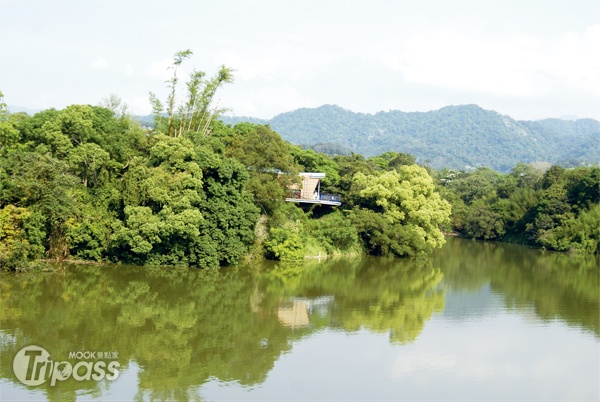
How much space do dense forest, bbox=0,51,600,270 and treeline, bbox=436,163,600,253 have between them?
10531 mm

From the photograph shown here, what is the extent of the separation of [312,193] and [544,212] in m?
17.2

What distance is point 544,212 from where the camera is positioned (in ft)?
126

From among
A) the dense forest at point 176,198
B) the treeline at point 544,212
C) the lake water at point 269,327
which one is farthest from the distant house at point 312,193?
the treeline at point 544,212

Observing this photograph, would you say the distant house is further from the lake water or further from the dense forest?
the lake water

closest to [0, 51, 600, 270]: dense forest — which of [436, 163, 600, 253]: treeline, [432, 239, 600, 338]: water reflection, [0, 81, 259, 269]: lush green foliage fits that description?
[0, 81, 259, 269]: lush green foliage

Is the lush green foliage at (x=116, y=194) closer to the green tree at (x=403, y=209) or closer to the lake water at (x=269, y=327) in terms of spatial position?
the lake water at (x=269, y=327)

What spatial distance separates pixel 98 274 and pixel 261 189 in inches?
282

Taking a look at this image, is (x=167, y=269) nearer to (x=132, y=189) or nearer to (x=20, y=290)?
(x=132, y=189)

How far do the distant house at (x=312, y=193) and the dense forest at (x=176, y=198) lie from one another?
2.03ft

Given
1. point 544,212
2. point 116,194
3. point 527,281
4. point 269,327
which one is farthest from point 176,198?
point 544,212

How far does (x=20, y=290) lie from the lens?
15.9m

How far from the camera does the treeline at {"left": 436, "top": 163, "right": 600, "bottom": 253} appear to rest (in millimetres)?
35438

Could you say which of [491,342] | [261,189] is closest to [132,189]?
[261,189]

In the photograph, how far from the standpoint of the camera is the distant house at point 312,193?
93.2 feet
